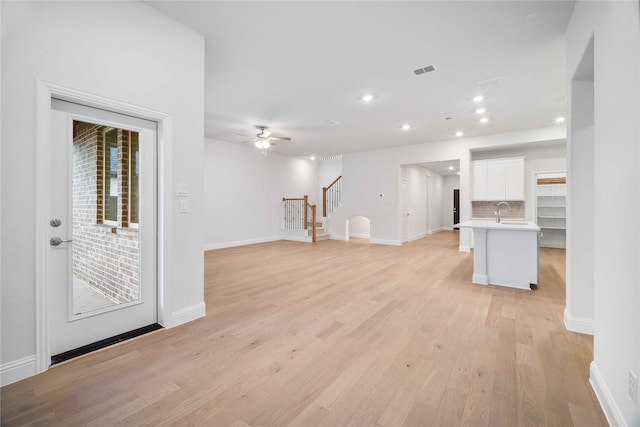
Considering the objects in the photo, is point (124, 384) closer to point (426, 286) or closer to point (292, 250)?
point (426, 286)

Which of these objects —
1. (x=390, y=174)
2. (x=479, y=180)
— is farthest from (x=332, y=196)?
(x=479, y=180)

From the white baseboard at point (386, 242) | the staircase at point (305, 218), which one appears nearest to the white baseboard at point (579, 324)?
the white baseboard at point (386, 242)

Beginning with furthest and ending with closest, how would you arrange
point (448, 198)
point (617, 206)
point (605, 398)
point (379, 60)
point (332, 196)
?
point (448, 198), point (332, 196), point (379, 60), point (605, 398), point (617, 206)

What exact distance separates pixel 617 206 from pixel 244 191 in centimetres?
796

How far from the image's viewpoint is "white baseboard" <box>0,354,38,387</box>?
5.94 feet

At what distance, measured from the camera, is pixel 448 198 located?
12586 mm

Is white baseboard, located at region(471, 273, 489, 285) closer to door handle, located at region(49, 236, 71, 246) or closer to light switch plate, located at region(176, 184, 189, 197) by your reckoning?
light switch plate, located at region(176, 184, 189, 197)

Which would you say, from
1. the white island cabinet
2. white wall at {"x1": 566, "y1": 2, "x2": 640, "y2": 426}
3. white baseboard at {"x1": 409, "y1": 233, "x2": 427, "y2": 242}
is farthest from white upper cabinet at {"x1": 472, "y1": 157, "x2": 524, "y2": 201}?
white wall at {"x1": 566, "y1": 2, "x2": 640, "y2": 426}

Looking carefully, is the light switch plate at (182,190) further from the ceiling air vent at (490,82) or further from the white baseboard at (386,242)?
the white baseboard at (386,242)

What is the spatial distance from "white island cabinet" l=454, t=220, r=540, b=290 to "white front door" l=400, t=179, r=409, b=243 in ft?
13.8

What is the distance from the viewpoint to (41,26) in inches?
77.2

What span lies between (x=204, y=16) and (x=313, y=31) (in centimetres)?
107

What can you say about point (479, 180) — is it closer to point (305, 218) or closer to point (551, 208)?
point (551, 208)

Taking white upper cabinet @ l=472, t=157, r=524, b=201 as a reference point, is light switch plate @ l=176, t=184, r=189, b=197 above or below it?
below
